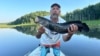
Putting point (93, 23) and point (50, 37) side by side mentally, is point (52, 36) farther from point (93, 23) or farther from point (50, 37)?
point (93, 23)

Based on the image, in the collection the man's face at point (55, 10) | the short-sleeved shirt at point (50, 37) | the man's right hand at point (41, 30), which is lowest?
the short-sleeved shirt at point (50, 37)

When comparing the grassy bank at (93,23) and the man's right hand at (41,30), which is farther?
the grassy bank at (93,23)

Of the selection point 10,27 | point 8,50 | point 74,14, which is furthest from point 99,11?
point 8,50

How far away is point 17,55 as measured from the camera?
8141 mm

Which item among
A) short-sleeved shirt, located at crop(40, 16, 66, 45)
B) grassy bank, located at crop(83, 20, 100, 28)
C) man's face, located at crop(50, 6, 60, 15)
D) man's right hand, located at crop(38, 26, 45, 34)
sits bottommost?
grassy bank, located at crop(83, 20, 100, 28)

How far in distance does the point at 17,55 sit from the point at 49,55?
2.95m

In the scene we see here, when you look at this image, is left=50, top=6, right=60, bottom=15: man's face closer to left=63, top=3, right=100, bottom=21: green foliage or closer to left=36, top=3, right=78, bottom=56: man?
left=36, top=3, right=78, bottom=56: man

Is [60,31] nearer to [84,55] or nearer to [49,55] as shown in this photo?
[49,55]

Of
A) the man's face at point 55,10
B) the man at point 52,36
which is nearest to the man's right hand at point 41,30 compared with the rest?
the man at point 52,36

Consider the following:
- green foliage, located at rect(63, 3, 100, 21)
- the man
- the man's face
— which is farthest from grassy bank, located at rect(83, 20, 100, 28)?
the man's face

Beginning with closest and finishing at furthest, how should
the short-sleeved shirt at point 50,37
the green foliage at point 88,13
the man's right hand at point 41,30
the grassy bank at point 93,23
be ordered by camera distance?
the man's right hand at point 41,30
the short-sleeved shirt at point 50,37
the grassy bank at point 93,23
the green foliage at point 88,13

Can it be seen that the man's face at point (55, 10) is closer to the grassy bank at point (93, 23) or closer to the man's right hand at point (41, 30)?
the man's right hand at point (41, 30)

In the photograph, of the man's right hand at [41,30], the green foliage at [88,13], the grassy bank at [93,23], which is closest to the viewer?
the man's right hand at [41,30]

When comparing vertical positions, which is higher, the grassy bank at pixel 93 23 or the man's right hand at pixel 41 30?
the man's right hand at pixel 41 30
